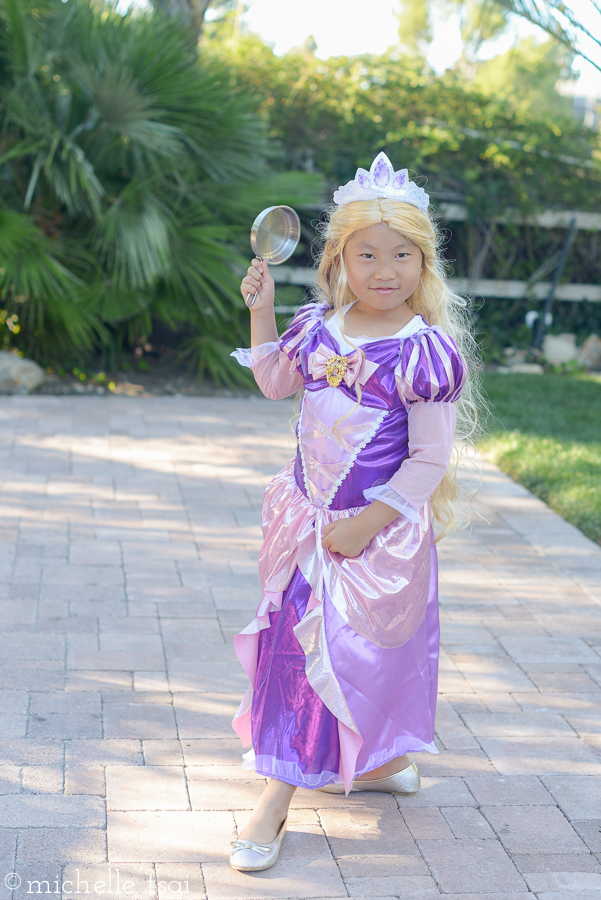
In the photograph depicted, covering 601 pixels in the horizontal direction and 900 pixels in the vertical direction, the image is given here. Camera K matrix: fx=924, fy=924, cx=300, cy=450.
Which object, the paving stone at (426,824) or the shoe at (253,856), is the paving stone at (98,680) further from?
the paving stone at (426,824)

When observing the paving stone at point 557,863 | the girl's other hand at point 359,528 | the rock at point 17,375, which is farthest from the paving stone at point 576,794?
the rock at point 17,375

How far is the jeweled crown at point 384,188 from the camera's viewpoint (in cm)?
202

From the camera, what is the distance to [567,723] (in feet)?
8.95

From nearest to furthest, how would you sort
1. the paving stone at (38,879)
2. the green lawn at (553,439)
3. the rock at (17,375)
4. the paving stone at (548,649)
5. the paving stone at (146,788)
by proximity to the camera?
the paving stone at (38,879), the paving stone at (146,788), the paving stone at (548,649), the green lawn at (553,439), the rock at (17,375)

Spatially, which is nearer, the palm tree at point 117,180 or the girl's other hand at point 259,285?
the girl's other hand at point 259,285

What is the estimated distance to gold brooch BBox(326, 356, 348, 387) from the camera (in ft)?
6.62

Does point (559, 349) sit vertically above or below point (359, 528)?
below

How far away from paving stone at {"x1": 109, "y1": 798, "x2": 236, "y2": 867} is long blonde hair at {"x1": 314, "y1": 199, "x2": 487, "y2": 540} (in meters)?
0.91

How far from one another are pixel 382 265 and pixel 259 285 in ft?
1.07

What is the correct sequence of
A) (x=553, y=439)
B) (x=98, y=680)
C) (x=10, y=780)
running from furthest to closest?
(x=553, y=439)
(x=98, y=680)
(x=10, y=780)

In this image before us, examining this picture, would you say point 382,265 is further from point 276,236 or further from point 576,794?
point 576,794

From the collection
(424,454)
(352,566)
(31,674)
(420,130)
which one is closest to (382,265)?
(424,454)

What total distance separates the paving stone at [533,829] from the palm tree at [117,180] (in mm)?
4605

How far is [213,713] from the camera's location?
8.75 ft
